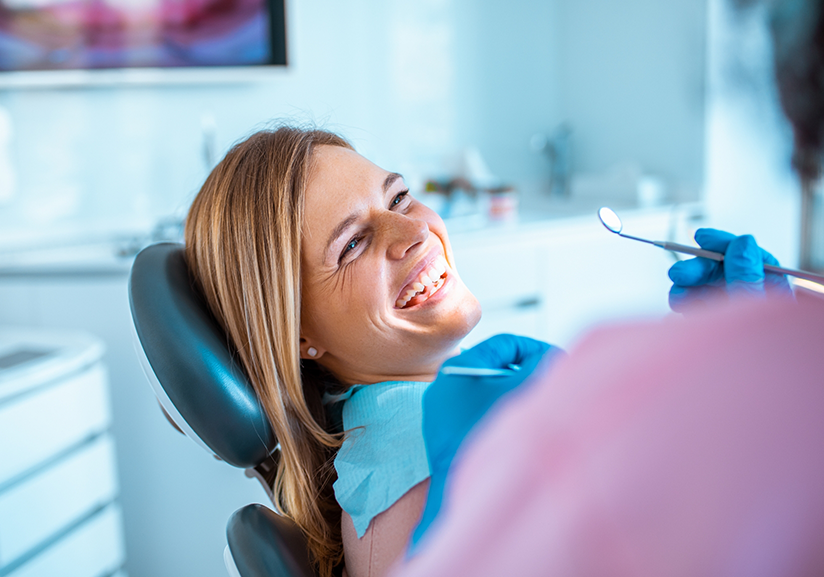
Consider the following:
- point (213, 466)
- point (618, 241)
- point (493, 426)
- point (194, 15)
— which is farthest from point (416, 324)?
point (194, 15)

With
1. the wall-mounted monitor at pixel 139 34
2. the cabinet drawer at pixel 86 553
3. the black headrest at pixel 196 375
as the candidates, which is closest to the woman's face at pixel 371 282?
the black headrest at pixel 196 375

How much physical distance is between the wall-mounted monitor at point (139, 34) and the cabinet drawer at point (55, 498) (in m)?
1.23

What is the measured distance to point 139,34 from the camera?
2.15 m

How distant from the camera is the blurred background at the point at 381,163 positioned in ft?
5.73

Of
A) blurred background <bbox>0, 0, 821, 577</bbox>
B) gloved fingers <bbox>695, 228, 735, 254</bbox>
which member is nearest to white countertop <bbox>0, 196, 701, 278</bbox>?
blurred background <bbox>0, 0, 821, 577</bbox>

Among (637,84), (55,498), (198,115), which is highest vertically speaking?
(637,84)

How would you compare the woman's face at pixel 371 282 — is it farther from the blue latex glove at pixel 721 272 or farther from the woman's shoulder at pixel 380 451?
the blue latex glove at pixel 721 272

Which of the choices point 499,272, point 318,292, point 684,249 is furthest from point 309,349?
point 499,272

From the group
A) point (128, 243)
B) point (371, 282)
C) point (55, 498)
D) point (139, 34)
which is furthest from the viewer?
point (139, 34)

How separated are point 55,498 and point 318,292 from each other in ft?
3.25

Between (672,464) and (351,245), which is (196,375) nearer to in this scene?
(351,245)

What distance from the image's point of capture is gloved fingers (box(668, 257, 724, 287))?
0.80m

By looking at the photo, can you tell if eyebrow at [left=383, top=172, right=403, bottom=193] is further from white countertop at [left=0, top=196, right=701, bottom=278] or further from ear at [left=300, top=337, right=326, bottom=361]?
white countertop at [left=0, top=196, right=701, bottom=278]

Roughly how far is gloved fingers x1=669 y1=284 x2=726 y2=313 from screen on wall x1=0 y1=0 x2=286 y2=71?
1.86 metres
